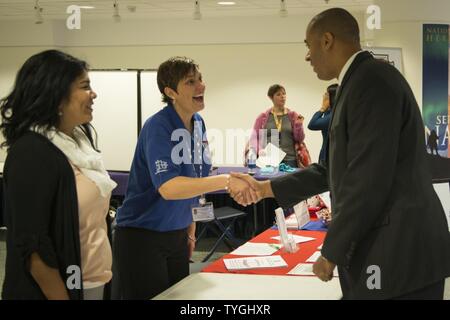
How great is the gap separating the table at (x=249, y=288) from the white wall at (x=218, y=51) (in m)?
7.44

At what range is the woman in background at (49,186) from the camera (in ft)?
6.01

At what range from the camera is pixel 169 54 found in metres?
10.4

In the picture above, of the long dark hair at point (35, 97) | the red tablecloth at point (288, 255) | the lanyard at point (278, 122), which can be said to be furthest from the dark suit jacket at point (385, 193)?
the lanyard at point (278, 122)

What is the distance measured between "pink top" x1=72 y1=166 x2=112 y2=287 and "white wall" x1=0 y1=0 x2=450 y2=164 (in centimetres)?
791

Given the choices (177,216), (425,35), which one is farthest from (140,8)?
(177,216)

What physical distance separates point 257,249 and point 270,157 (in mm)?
3005

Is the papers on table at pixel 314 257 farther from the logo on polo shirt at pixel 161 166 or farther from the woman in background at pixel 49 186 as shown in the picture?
the woman in background at pixel 49 186

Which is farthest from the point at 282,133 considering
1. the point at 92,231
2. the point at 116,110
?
the point at 92,231

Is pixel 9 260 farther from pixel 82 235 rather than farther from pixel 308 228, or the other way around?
pixel 308 228

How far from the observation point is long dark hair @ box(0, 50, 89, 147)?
6.28ft

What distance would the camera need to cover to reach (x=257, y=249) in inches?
132

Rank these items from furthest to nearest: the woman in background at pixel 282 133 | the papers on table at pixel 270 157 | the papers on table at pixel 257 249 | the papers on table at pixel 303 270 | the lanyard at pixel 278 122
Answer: the lanyard at pixel 278 122 < the woman in background at pixel 282 133 < the papers on table at pixel 270 157 < the papers on table at pixel 257 249 < the papers on table at pixel 303 270

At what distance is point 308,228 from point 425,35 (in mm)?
4133

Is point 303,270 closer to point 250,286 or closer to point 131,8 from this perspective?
point 250,286
